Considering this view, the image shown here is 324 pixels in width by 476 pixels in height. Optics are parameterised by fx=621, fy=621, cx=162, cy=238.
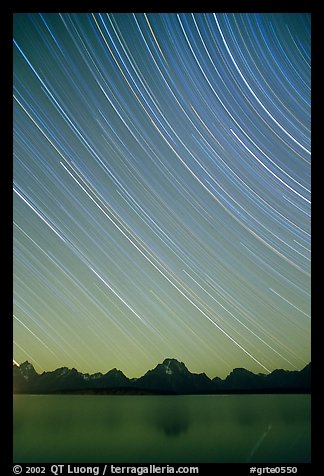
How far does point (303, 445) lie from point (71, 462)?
3.80 feet

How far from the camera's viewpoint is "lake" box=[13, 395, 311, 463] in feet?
10.4

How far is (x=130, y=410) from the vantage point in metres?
3.45

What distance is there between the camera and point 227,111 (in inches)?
134

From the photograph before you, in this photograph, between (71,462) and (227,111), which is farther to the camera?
(227,111)

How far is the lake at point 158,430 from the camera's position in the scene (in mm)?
3170

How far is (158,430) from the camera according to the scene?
3.37 meters
